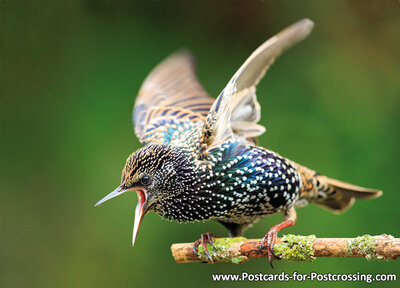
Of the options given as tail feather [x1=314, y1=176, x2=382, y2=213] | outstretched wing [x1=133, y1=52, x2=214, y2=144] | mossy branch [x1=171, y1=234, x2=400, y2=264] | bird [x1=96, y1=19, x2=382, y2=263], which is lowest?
mossy branch [x1=171, y1=234, x2=400, y2=264]

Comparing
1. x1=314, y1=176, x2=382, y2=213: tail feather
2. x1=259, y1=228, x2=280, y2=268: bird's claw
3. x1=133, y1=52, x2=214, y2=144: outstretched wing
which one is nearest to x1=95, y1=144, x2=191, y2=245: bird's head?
x1=259, y1=228, x2=280, y2=268: bird's claw

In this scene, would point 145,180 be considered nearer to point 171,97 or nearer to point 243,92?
point 243,92

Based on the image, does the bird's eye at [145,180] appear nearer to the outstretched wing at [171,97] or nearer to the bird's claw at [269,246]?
the bird's claw at [269,246]

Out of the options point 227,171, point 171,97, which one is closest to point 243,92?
point 227,171

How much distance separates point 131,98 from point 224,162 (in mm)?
2050

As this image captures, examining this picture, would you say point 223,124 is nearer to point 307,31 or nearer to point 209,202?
point 209,202

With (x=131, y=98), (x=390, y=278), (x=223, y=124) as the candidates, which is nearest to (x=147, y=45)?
(x=131, y=98)

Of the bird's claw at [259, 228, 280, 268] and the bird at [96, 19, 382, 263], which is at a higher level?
the bird at [96, 19, 382, 263]

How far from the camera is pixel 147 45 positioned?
14.8 feet

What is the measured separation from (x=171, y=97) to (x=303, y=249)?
1860 mm

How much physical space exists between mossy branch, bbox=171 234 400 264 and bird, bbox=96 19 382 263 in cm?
5

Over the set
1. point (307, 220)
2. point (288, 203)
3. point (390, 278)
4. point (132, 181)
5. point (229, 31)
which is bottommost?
point (390, 278)

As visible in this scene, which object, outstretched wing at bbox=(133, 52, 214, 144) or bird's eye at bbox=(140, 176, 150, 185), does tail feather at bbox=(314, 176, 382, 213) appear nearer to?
outstretched wing at bbox=(133, 52, 214, 144)

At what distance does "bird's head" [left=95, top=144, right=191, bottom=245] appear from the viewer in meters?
2.46
